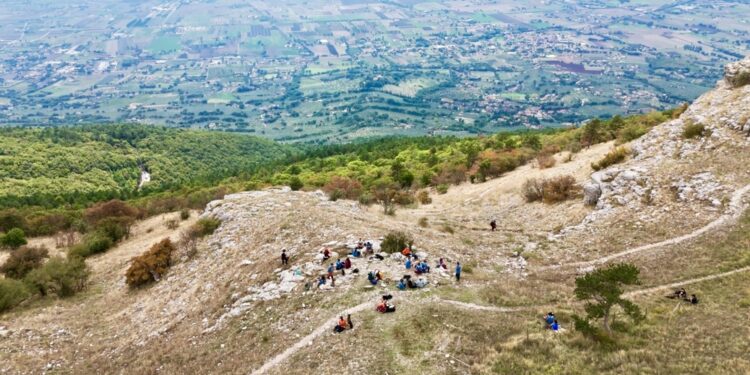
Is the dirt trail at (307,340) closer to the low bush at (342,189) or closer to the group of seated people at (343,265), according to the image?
the group of seated people at (343,265)

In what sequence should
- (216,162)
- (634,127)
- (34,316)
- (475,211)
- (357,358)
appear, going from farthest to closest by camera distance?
(216,162) → (634,127) → (475,211) → (34,316) → (357,358)

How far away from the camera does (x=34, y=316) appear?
110 feet

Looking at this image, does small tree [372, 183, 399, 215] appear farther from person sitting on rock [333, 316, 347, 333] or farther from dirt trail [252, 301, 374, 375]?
person sitting on rock [333, 316, 347, 333]

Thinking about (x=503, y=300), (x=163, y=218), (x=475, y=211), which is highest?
(x=503, y=300)

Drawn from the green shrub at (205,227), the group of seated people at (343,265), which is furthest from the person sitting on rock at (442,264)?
the green shrub at (205,227)

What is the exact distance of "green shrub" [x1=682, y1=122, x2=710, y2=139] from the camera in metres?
43.2

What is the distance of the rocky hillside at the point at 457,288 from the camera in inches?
875

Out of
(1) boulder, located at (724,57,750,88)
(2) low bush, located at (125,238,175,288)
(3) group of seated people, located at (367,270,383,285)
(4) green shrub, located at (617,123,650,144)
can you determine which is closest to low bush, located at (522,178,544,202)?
(4) green shrub, located at (617,123,650,144)

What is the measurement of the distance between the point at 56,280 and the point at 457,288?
3238cm

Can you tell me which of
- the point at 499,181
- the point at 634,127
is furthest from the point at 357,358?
the point at 634,127

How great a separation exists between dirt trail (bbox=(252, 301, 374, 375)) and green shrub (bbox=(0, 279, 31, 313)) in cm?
2461

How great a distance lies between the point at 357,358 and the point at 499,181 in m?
40.4

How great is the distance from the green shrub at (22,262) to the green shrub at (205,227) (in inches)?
559

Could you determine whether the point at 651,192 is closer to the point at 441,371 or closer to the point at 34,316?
the point at 441,371
